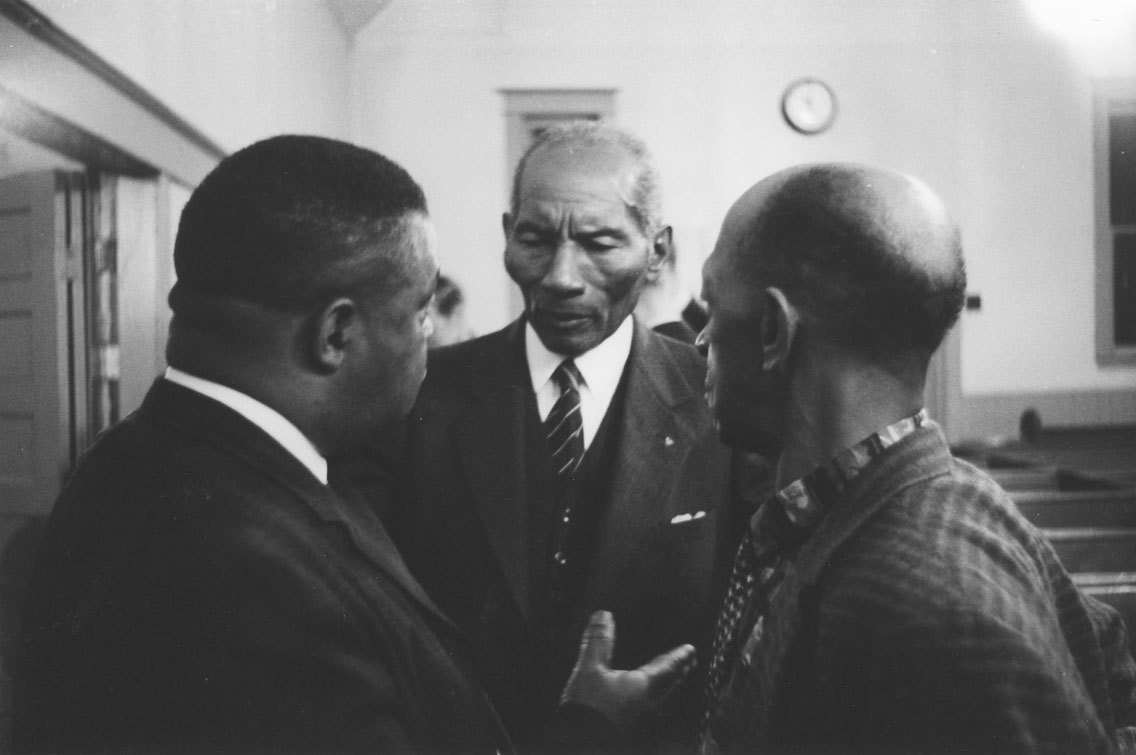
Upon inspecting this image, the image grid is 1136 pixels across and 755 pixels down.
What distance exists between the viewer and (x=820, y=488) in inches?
36.1

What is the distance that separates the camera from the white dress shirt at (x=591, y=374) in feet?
4.97

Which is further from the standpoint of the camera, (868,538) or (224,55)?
(224,55)

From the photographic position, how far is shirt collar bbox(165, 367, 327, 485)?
852 mm

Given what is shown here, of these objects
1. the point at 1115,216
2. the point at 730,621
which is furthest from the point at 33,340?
the point at 1115,216

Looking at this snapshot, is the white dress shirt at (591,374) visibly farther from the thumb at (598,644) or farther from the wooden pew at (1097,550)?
the wooden pew at (1097,550)

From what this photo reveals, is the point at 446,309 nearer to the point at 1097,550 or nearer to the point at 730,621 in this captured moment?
the point at 1097,550

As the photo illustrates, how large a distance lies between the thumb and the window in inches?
255

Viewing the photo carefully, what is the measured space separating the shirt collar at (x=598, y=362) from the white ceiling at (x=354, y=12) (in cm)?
443

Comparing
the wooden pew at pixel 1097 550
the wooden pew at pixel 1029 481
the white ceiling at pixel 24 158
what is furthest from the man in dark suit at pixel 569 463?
the wooden pew at pixel 1029 481

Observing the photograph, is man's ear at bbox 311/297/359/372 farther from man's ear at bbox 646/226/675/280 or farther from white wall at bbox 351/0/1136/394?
white wall at bbox 351/0/1136/394

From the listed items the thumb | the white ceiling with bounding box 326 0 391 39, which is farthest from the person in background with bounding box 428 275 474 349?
the thumb

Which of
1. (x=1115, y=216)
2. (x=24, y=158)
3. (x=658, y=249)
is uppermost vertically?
(x=1115, y=216)

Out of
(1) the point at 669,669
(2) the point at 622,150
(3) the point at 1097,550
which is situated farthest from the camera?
(3) the point at 1097,550

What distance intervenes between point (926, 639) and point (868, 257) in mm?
346
